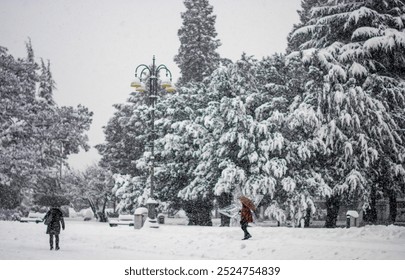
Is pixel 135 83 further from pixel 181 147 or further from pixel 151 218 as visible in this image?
pixel 181 147

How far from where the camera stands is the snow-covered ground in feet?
34.1

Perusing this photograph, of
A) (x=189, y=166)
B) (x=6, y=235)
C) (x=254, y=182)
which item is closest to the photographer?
(x=6, y=235)

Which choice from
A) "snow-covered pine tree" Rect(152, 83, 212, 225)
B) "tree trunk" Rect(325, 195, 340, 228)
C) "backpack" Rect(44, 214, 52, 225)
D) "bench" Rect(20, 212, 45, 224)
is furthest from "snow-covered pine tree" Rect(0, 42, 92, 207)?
"tree trunk" Rect(325, 195, 340, 228)

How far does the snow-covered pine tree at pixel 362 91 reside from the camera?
16.8m

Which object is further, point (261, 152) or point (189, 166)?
point (189, 166)

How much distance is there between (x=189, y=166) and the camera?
23391 mm

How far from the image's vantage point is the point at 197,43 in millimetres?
30750

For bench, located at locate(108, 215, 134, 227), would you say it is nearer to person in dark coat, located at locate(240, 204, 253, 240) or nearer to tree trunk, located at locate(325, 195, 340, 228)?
tree trunk, located at locate(325, 195, 340, 228)

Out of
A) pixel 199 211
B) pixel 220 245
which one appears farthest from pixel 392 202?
pixel 220 245

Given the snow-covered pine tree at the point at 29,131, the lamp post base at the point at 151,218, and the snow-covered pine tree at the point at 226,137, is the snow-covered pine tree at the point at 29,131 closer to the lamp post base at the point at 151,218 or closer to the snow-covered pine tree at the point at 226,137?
the snow-covered pine tree at the point at 226,137

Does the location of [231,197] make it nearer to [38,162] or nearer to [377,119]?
[377,119]

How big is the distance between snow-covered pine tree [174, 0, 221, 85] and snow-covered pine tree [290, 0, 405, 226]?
12.8 metres
